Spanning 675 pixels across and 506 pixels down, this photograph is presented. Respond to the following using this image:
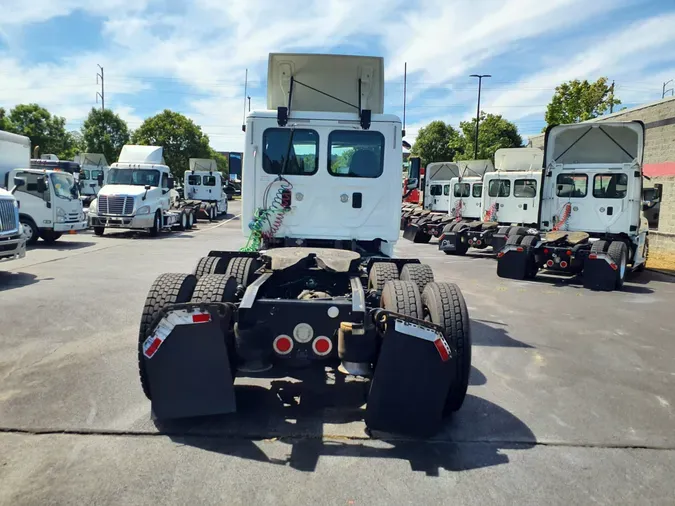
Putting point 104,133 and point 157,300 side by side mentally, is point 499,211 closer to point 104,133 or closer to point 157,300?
point 157,300

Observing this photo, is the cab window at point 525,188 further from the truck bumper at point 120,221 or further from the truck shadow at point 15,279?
the truck shadow at point 15,279

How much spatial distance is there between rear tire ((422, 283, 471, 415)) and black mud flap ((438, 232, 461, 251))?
12973mm

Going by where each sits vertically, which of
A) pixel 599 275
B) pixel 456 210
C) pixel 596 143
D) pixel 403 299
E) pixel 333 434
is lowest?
pixel 333 434

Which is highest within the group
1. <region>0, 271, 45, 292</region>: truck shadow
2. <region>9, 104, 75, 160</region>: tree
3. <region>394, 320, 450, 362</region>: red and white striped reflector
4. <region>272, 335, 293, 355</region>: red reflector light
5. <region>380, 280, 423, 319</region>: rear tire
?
<region>9, 104, 75, 160</region>: tree

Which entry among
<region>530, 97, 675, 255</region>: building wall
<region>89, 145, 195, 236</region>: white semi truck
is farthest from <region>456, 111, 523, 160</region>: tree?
<region>89, 145, 195, 236</region>: white semi truck

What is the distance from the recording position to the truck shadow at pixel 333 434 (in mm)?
3650

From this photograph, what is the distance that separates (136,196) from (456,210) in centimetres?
1232

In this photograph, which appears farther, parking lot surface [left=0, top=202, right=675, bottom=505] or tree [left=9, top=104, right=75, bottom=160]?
tree [left=9, top=104, right=75, bottom=160]

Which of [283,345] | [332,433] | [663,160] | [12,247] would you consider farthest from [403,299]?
[663,160]

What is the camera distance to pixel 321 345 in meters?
4.02

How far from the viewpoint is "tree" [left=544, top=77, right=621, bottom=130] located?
95.7 ft

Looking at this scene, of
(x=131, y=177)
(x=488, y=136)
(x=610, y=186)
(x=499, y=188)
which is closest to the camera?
(x=610, y=186)

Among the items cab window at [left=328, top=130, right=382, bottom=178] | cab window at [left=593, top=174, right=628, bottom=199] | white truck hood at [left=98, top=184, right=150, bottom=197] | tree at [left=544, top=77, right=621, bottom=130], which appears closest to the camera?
cab window at [left=328, top=130, right=382, bottom=178]

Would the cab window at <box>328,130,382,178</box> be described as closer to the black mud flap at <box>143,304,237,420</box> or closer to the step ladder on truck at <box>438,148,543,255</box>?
the black mud flap at <box>143,304,237,420</box>
